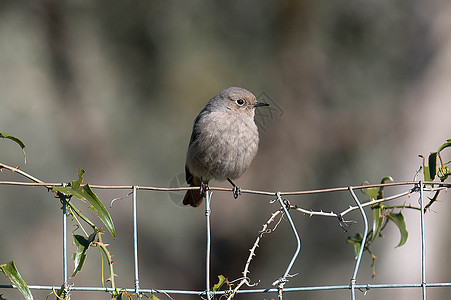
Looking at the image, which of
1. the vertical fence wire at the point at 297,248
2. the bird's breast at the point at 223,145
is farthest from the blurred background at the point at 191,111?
the vertical fence wire at the point at 297,248

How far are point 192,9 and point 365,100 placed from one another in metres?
1.75

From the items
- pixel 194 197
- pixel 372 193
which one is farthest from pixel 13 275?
pixel 194 197

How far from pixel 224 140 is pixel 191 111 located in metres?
2.51

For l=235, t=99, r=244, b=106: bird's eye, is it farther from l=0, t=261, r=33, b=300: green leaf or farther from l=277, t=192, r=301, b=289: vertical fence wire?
l=0, t=261, r=33, b=300: green leaf

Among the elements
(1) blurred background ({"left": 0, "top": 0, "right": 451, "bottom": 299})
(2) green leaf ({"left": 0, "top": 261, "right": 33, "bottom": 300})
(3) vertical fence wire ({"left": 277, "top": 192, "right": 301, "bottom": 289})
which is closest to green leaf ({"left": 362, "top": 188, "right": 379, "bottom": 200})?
(3) vertical fence wire ({"left": 277, "top": 192, "right": 301, "bottom": 289})

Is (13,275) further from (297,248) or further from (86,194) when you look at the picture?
(297,248)

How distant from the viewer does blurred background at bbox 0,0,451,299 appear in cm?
534

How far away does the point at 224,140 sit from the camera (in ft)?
9.96

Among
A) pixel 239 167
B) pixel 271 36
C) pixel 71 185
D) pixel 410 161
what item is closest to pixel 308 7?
pixel 271 36

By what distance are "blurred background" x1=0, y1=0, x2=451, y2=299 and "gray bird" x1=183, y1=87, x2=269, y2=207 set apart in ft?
6.71

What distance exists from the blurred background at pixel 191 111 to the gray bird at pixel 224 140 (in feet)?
6.71

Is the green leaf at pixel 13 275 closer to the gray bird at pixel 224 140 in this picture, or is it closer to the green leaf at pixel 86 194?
the green leaf at pixel 86 194

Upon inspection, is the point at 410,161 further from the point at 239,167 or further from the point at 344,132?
the point at 239,167

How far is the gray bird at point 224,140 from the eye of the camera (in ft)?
9.98
